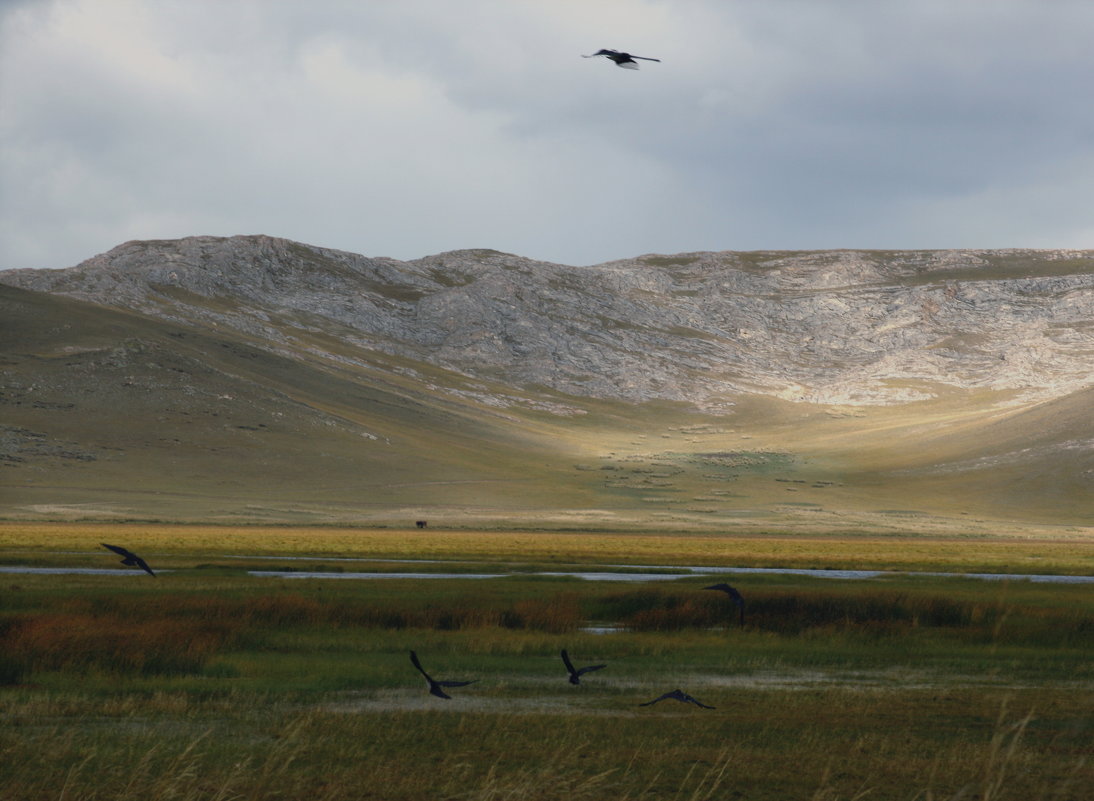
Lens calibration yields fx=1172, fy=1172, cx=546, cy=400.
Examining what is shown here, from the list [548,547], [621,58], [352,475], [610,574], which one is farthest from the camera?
[352,475]

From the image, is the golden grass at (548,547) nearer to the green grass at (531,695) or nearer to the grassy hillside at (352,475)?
the grassy hillside at (352,475)

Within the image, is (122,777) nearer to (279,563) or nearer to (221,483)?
(279,563)

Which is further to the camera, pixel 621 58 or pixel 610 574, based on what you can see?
pixel 610 574

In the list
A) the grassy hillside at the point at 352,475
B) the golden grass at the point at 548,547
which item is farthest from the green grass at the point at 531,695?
the grassy hillside at the point at 352,475

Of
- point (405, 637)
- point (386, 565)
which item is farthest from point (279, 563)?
point (405, 637)

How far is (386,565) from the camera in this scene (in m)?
64.4

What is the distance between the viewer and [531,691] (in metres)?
24.9

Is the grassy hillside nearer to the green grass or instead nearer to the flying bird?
the green grass

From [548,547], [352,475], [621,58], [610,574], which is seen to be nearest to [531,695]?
[621,58]

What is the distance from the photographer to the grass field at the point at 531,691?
51.0 ft

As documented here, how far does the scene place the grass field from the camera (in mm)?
15539

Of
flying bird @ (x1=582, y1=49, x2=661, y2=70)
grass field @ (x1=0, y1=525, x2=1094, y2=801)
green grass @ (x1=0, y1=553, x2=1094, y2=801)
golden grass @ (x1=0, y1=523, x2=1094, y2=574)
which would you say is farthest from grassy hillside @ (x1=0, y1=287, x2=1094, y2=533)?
flying bird @ (x1=582, y1=49, x2=661, y2=70)

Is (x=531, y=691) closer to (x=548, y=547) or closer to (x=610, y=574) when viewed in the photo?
(x=610, y=574)

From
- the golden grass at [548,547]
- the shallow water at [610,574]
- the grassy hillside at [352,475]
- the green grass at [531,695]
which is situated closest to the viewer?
the green grass at [531,695]
